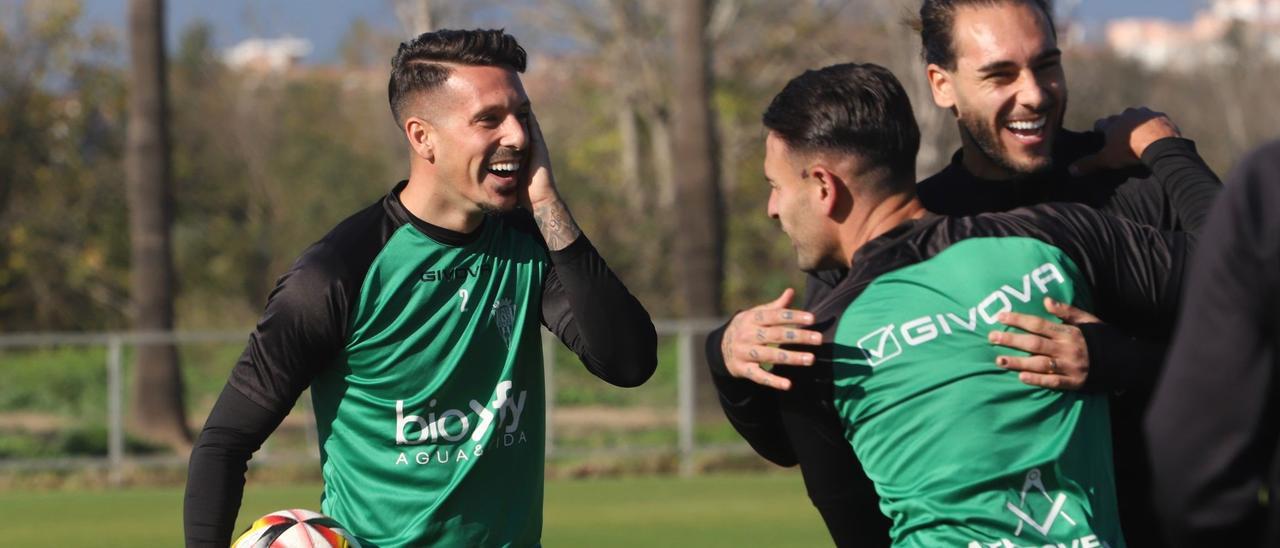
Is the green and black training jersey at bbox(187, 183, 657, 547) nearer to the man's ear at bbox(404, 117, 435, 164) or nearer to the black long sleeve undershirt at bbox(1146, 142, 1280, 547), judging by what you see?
the man's ear at bbox(404, 117, 435, 164)

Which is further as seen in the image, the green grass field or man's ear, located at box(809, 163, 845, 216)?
A: the green grass field

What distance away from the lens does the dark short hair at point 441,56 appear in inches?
191

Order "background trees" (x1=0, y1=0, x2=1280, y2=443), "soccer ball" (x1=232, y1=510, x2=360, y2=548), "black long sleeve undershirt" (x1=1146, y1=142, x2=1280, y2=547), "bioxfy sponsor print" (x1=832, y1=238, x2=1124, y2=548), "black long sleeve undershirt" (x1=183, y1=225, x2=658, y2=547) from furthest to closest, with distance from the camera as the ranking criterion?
1. "background trees" (x1=0, y1=0, x2=1280, y2=443)
2. "soccer ball" (x1=232, y1=510, x2=360, y2=548)
3. "black long sleeve undershirt" (x1=183, y1=225, x2=658, y2=547)
4. "bioxfy sponsor print" (x1=832, y1=238, x2=1124, y2=548)
5. "black long sleeve undershirt" (x1=1146, y1=142, x2=1280, y2=547)

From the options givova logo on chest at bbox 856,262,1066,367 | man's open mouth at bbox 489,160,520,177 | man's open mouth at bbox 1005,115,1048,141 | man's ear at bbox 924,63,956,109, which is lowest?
givova logo on chest at bbox 856,262,1066,367

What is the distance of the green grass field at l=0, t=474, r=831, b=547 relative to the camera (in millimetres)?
12797

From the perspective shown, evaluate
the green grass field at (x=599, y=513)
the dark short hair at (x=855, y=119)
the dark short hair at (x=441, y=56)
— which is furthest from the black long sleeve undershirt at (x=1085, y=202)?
the green grass field at (x=599, y=513)

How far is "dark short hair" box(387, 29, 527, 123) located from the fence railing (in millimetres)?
12536

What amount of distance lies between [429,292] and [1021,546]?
1.92 m

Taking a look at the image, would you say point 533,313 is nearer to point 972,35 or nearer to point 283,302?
point 283,302

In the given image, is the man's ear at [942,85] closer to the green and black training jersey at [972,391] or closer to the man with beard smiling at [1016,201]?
the man with beard smiling at [1016,201]

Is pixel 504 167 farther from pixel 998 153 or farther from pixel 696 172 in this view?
pixel 696 172

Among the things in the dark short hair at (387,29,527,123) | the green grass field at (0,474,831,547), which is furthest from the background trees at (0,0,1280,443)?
the dark short hair at (387,29,527,123)

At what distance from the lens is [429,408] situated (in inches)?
184

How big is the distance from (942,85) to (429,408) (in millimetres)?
1577
